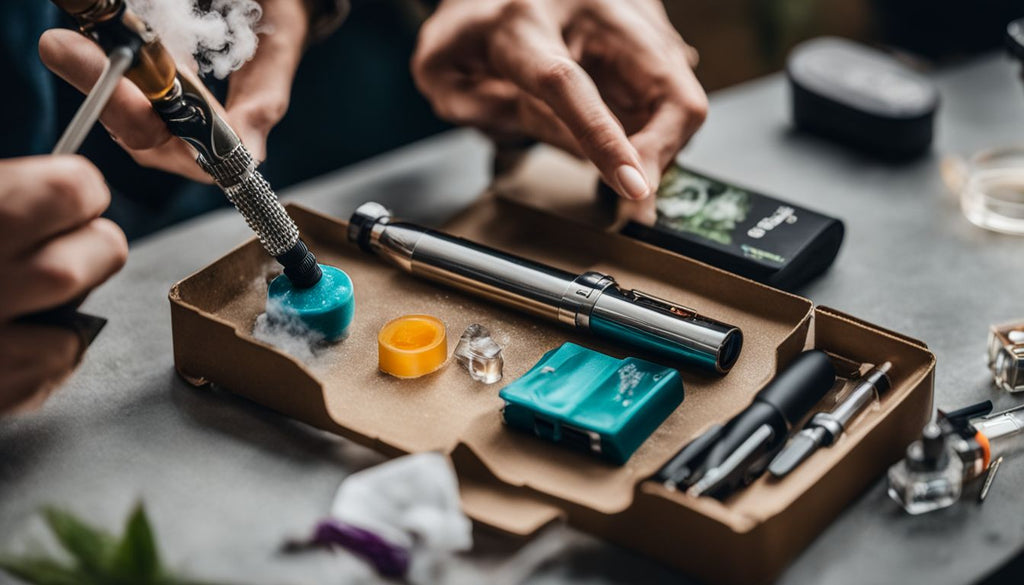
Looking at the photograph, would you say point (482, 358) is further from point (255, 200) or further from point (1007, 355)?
point (1007, 355)

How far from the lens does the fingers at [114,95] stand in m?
0.72

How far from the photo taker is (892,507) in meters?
0.63

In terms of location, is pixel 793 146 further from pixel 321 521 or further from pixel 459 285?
pixel 321 521

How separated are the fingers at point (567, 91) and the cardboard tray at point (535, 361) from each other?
0.18ft

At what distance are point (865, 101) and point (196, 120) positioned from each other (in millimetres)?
689

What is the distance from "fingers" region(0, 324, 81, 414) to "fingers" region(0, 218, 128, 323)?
1 centimetres

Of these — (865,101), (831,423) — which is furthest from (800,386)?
(865,101)

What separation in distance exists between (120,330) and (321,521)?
0.32 metres

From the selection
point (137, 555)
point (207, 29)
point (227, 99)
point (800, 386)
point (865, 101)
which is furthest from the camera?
point (865, 101)

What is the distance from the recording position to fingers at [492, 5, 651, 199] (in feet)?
2.71

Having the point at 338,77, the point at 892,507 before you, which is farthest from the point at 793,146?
the point at 338,77

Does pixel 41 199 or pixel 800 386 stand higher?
pixel 41 199

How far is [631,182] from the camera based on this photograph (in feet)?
2.68

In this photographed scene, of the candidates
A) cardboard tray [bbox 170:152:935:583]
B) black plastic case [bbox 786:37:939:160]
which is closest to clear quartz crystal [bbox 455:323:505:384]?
cardboard tray [bbox 170:152:935:583]
